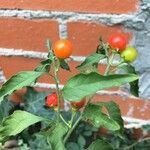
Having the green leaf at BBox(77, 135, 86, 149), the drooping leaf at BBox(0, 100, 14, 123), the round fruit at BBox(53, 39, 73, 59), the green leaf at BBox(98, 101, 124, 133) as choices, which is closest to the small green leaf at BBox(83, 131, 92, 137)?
the green leaf at BBox(77, 135, 86, 149)

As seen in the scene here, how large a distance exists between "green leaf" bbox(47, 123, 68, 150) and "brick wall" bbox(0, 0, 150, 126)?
0.27 m

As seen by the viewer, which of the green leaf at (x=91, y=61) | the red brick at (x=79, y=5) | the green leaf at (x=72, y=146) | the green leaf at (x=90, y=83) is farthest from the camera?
the green leaf at (x=72, y=146)

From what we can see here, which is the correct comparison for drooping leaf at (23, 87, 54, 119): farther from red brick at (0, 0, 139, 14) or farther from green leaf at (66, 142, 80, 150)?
red brick at (0, 0, 139, 14)

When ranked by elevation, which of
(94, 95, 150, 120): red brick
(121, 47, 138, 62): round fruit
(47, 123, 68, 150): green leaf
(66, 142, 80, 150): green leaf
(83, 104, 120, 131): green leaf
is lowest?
(66, 142, 80, 150): green leaf

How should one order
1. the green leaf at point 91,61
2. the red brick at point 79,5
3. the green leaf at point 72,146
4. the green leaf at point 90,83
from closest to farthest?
the green leaf at point 90,83
the green leaf at point 91,61
the red brick at point 79,5
the green leaf at point 72,146

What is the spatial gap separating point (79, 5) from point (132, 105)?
288mm

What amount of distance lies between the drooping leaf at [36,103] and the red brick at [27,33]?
110 millimetres

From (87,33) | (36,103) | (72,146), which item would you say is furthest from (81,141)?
(87,33)

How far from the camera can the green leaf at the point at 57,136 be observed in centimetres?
72

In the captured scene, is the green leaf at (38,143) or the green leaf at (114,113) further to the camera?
the green leaf at (38,143)

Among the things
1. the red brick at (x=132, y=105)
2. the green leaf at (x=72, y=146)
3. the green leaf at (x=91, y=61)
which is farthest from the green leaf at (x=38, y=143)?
the green leaf at (x=91, y=61)

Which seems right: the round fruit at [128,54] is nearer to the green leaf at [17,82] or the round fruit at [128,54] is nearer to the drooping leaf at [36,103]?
the green leaf at [17,82]

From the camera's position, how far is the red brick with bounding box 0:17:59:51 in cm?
96

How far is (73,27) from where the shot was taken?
3.12 ft
